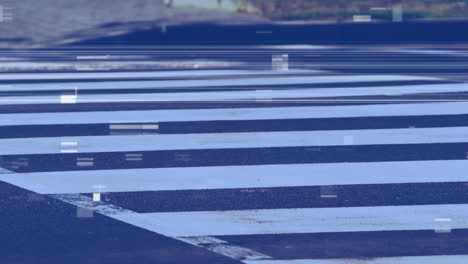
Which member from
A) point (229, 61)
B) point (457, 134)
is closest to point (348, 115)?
point (457, 134)

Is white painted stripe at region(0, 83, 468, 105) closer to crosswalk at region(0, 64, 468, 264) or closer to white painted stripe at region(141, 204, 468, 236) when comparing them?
crosswalk at region(0, 64, 468, 264)

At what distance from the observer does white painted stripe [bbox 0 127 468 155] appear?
22.4 feet

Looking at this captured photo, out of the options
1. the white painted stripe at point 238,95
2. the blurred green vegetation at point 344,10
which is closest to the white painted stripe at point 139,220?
the white painted stripe at point 238,95

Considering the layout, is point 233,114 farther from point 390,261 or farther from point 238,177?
point 390,261

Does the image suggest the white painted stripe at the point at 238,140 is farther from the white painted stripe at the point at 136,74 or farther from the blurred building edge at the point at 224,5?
the blurred building edge at the point at 224,5

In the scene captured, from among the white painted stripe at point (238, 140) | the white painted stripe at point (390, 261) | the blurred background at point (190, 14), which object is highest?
the blurred background at point (190, 14)

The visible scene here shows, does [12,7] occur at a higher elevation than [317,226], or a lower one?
higher

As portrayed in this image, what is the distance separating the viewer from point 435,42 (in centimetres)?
1576

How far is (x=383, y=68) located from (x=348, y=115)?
162 inches

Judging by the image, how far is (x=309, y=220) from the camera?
Answer: 492 cm

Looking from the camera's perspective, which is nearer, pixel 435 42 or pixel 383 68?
pixel 383 68

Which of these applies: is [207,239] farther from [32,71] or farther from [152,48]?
[152,48]

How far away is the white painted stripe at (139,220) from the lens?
4328 millimetres

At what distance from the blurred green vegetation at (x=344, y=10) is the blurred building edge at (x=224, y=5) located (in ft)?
0.36
